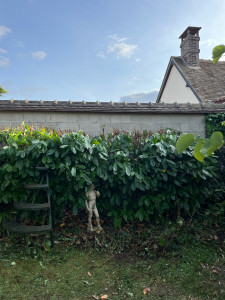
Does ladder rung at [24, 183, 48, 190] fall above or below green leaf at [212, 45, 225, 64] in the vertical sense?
below

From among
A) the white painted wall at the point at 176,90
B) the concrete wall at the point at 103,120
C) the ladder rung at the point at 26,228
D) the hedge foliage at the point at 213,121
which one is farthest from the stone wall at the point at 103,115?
the white painted wall at the point at 176,90

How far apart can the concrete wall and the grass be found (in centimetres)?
268

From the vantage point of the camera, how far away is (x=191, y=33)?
13469mm

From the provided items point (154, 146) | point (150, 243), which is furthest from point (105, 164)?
point (150, 243)

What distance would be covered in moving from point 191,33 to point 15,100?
11923mm

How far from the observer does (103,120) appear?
5.63 metres

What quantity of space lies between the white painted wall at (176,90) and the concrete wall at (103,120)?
6225 mm

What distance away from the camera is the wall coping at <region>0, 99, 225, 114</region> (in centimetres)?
523

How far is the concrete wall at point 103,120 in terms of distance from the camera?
5.35 meters

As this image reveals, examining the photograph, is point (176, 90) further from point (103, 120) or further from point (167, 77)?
point (103, 120)

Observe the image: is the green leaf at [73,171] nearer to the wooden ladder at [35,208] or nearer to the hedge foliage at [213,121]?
the wooden ladder at [35,208]

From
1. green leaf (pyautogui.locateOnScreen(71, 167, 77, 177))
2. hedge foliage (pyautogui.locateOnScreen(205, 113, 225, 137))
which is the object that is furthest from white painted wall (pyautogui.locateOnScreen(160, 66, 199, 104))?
green leaf (pyautogui.locateOnScreen(71, 167, 77, 177))

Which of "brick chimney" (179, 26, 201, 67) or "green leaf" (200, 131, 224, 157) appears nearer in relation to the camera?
"green leaf" (200, 131, 224, 157)

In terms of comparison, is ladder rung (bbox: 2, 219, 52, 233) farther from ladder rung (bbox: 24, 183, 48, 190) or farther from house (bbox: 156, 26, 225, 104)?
house (bbox: 156, 26, 225, 104)
